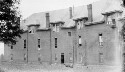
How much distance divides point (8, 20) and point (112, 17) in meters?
18.5

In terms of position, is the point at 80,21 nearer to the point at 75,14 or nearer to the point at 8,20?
the point at 75,14

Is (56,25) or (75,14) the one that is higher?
(75,14)

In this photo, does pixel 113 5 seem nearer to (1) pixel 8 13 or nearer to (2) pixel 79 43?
(2) pixel 79 43

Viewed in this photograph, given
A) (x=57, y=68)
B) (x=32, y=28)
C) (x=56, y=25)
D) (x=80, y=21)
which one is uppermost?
(x=80, y=21)

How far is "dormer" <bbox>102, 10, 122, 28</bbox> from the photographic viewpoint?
150 ft

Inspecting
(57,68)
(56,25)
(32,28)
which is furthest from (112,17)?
(32,28)

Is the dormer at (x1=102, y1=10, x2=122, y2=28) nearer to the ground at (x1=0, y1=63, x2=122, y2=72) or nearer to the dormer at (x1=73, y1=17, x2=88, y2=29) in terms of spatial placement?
the dormer at (x1=73, y1=17, x2=88, y2=29)

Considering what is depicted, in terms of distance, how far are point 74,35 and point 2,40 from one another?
2248cm

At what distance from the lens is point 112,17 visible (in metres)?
46.6

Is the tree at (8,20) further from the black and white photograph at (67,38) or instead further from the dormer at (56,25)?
the dormer at (56,25)

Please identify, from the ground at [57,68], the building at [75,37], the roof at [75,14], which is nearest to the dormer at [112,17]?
the building at [75,37]

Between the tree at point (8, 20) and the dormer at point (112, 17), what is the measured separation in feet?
53.4

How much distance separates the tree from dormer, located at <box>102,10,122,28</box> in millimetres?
16274

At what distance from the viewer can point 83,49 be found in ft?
172
